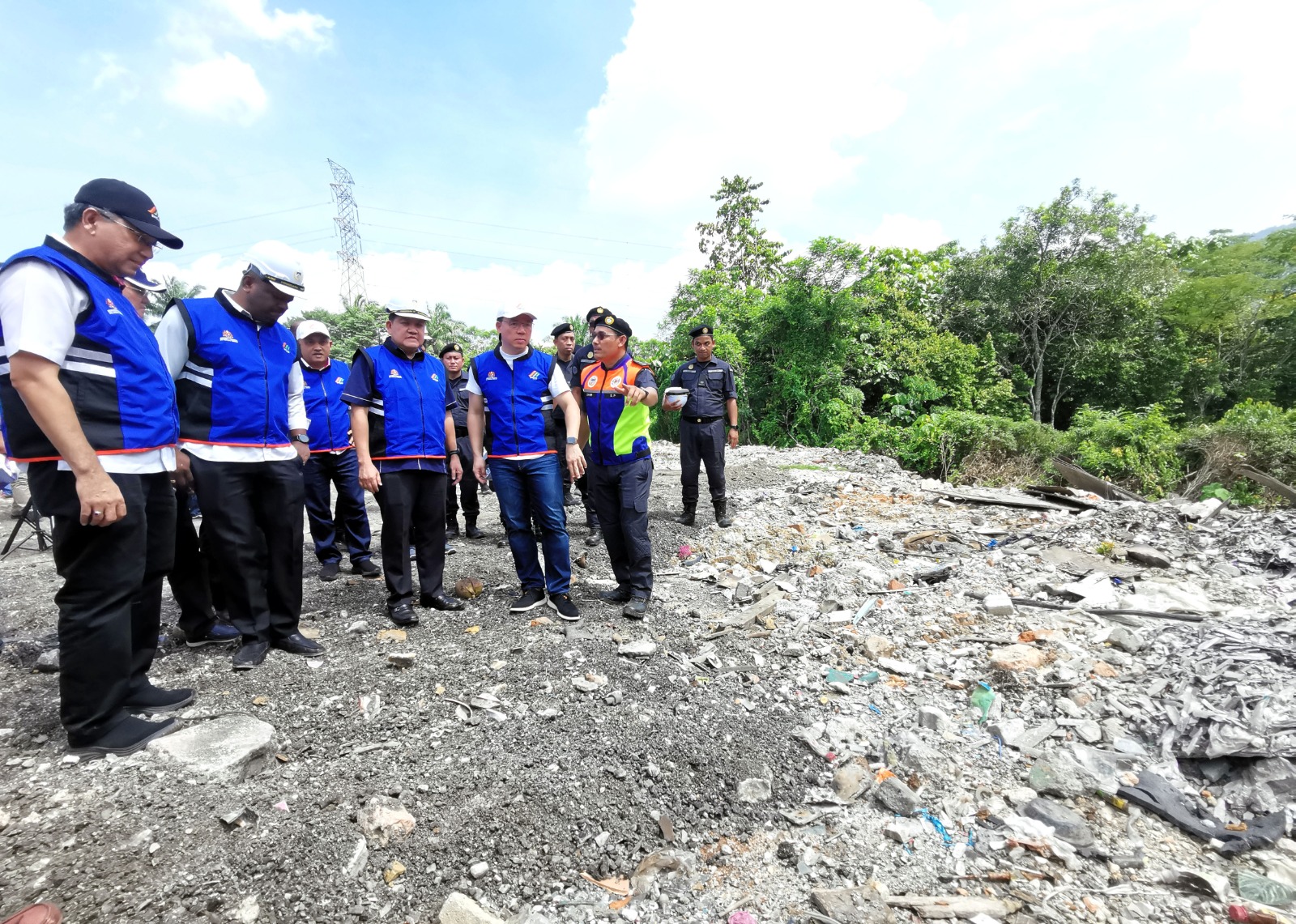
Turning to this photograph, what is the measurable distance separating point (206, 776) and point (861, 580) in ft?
12.7

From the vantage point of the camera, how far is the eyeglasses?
2.11 meters

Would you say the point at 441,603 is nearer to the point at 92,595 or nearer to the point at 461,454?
the point at 92,595

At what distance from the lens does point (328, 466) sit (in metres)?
4.58

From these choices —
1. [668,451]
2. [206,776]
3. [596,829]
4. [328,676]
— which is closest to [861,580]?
[596,829]

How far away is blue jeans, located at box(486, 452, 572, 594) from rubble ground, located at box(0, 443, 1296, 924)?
0.87 ft

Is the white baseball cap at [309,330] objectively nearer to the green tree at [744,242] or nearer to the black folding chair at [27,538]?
the black folding chair at [27,538]

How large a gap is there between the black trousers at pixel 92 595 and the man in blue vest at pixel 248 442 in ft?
1.80

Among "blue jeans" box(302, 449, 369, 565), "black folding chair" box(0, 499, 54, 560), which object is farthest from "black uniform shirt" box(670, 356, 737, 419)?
"black folding chair" box(0, 499, 54, 560)

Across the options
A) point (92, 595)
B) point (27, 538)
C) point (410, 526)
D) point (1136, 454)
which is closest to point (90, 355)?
point (92, 595)

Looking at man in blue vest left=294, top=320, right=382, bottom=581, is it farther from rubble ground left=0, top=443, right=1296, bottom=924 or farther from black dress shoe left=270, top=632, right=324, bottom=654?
black dress shoe left=270, top=632, right=324, bottom=654

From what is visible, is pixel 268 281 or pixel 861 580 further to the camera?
pixel 861 580

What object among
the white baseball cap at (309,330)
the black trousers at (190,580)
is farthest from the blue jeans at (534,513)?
the white baseball cap at (309,330)

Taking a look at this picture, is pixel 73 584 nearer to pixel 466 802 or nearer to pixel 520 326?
pixel 466 802

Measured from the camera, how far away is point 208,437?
2.69 metres
